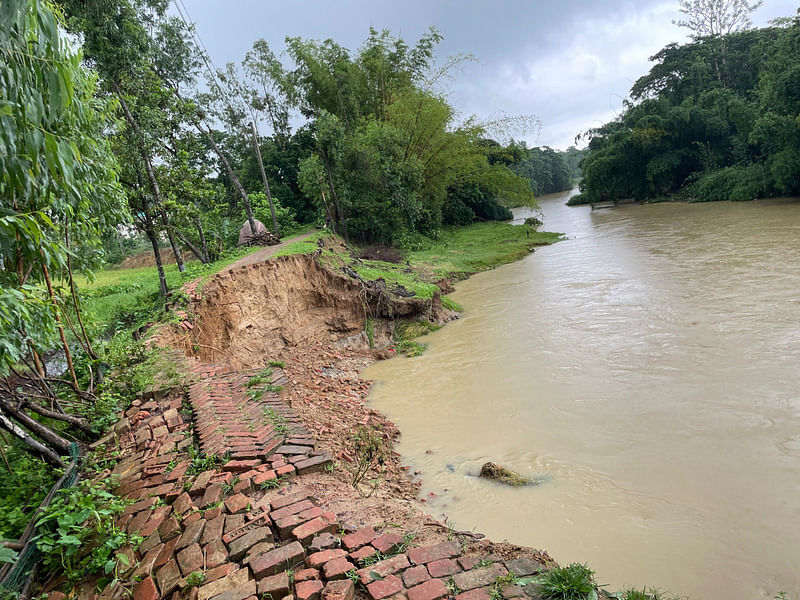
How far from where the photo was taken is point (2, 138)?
77.2 inches

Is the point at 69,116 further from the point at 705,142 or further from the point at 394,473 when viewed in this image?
the point at 705,142

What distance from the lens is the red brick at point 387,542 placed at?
261 cm

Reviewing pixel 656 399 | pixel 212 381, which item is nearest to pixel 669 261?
pixel 656 399

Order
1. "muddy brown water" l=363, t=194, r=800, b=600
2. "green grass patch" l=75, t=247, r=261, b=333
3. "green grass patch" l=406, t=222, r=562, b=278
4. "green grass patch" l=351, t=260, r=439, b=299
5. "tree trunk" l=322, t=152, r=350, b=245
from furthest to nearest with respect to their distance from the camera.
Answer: "green grass patch" l=406, t=222, r=562, b=278, "tree trunk" l=322, t=152, r=350, b=245, "green grass patch" l=351, t=260, r=439, b=299, "green grass patch" l=75, t=247, r=261, b=333, "muddy brown water" l=363, t=194, r=800, b=600

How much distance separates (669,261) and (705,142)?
2479 cm

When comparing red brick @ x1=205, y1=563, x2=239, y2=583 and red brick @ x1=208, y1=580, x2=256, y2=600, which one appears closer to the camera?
red brick @ x1=208, y1=580, x2=256, y2=600

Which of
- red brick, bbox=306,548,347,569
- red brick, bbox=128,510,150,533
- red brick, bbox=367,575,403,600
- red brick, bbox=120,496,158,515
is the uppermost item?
red brick, bbox=120,496,158,515

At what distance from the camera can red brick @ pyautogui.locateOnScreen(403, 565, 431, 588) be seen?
235 centimetres

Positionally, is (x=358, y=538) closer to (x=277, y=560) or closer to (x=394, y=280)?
(x=277, y=560)

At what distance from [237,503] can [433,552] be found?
1332 millimetres

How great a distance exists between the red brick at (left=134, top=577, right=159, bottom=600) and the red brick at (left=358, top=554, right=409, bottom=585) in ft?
3.51

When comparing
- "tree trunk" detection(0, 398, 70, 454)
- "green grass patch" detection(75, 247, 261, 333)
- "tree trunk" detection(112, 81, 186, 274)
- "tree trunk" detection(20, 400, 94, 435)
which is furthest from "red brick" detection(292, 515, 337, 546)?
"tree trunk" detection(112, 81, 186, 274)

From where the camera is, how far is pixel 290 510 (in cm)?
290

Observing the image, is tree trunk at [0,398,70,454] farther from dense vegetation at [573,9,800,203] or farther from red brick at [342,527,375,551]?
dense vegetation at [573,9,800,203]
